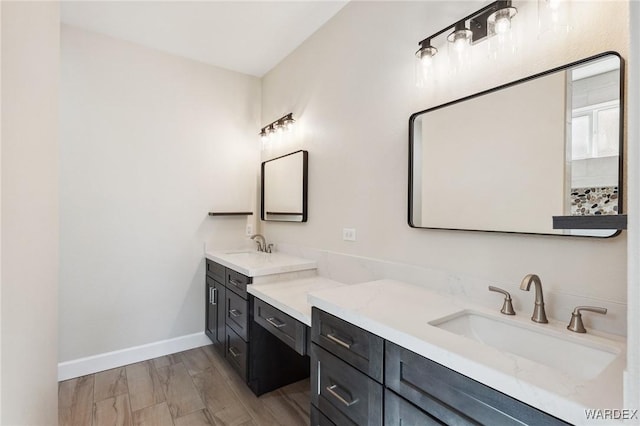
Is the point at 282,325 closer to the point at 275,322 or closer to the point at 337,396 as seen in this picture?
the point at 275,322

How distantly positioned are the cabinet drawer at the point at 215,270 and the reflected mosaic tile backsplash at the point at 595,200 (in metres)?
2.32

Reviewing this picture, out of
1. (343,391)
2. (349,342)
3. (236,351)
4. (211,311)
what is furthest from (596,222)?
(211,311)

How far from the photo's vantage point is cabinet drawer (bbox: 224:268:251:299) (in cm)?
212

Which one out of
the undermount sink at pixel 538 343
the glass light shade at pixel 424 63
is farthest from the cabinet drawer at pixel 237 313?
the glass light shade at pixel 424 63

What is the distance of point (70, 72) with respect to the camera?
2383mm

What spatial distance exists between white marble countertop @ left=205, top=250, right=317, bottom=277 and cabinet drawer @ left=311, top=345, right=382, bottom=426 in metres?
0.84

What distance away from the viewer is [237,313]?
2.25 metres

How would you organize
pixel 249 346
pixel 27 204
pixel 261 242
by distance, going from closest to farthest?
1. pixel 27 204
2. pixel 249 346
3. pixel 261 242

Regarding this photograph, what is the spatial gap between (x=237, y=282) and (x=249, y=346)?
448 mm

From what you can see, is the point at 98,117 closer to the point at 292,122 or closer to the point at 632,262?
the point at 292,122

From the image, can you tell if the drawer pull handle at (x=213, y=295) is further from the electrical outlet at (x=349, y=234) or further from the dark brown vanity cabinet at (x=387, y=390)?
the dark brown vanity cabinet at (x=387, y=390)

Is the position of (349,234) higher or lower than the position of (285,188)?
lower

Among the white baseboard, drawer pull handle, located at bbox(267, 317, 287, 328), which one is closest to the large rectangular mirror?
drawer pull handle, located at bbox(267, 317, 287, 328)

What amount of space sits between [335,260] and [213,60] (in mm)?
2232
